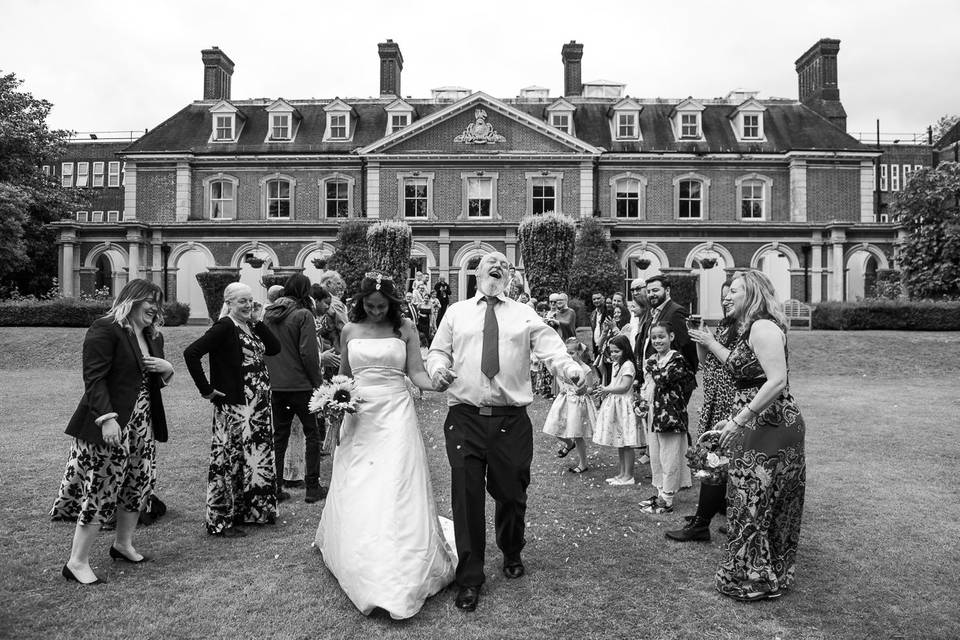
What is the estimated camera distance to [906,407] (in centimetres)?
1341

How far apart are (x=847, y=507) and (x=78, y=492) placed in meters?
7.30

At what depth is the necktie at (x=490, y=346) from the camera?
195 inches

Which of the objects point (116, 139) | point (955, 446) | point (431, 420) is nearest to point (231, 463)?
point (431, 420)

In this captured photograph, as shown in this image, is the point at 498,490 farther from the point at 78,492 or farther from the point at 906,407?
the point at 906,407

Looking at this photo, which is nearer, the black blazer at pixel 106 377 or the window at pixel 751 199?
the black blazer at pixel 106 377

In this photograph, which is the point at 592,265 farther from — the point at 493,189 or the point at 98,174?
the point at 98,174

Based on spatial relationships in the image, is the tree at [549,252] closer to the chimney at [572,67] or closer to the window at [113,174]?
the chimney at [572,67]

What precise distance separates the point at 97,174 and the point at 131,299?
63.0 metres

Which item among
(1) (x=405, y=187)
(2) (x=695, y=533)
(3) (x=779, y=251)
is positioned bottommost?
(2) (x=695, y=533)

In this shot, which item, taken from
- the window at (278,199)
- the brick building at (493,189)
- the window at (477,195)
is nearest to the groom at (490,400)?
the brick building at (493,189)

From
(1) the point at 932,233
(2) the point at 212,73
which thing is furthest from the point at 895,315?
(2) the point at 212,73

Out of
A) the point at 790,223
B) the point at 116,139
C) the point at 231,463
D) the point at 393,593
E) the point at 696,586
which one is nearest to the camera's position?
the point at 393,593

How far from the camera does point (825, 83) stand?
3803cm

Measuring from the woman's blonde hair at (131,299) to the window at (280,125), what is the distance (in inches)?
1246
